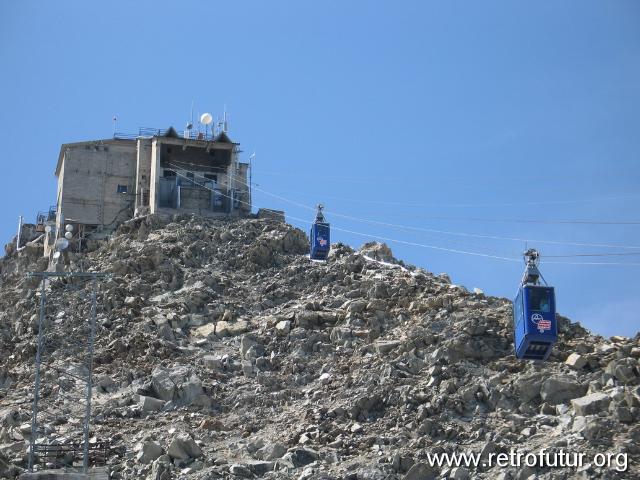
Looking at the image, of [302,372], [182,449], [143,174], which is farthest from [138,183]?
[182,449]

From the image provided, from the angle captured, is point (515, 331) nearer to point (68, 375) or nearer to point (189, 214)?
point (68, 375)

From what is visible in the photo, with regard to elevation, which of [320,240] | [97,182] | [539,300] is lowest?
[539,300]

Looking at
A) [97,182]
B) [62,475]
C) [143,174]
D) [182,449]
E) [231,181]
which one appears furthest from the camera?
[231,181]

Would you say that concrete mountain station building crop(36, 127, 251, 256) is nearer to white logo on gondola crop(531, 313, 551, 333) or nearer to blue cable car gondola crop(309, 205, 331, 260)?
blue cable car gondola crop(309, 205, 331, 260)

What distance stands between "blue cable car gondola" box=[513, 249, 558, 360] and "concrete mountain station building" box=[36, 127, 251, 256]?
24180mm

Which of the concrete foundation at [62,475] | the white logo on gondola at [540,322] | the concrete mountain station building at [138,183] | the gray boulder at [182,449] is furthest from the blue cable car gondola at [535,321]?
the concrete mountain station building at [138,183]

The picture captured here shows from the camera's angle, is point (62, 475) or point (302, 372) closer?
point (62, 475)

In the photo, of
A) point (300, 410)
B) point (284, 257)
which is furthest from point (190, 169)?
point (300, 410)

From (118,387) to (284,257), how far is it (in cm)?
1247

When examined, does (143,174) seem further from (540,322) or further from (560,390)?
(560,390)

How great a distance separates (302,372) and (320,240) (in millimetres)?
7587

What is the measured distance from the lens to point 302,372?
55.1 meters

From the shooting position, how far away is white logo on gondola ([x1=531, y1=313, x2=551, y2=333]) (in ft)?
161

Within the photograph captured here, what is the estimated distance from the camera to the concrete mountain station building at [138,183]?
71875 mm
